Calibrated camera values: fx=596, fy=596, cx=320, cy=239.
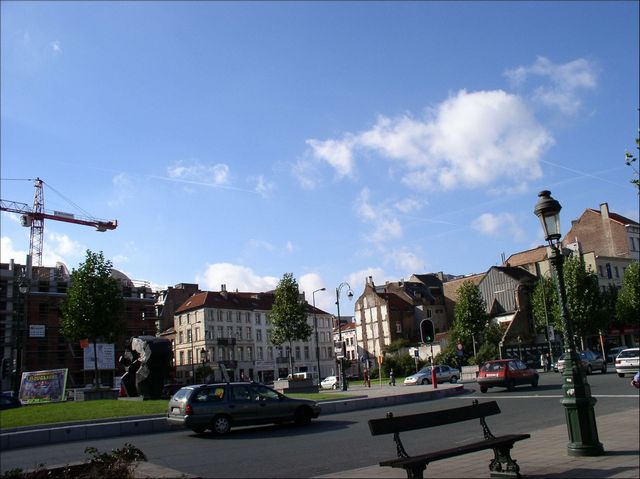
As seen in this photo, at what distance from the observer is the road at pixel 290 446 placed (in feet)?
36.9

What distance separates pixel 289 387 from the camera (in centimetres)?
3669

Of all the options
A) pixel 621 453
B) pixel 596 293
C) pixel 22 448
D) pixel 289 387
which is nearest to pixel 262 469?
pixel 621 453

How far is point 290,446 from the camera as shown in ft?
45.4

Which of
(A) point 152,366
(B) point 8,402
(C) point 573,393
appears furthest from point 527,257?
(C) point 573,393

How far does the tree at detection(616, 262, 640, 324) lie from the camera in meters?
65.6

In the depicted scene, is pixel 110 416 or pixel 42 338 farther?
pixel 42 338

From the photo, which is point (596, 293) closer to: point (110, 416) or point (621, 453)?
point (110, 416)

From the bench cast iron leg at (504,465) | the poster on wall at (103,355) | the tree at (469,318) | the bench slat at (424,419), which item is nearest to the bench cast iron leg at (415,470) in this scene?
the bench slat at (424,419)

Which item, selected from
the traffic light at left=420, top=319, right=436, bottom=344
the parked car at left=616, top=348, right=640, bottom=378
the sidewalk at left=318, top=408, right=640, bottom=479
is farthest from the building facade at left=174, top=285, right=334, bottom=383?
the sidewalk at left=318, top=408, right=640, bottom=479

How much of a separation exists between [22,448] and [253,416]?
253 inches

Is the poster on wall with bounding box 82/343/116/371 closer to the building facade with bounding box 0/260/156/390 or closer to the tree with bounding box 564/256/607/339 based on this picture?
the building facade with bounding box 0/260/156/390

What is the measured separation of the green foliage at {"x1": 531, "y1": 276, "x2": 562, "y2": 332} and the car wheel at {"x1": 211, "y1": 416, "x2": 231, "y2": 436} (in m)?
53.0

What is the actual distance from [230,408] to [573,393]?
10.5 metres

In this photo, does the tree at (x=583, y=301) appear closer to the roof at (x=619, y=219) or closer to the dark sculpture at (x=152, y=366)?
the roof at (x=619, y=219)
